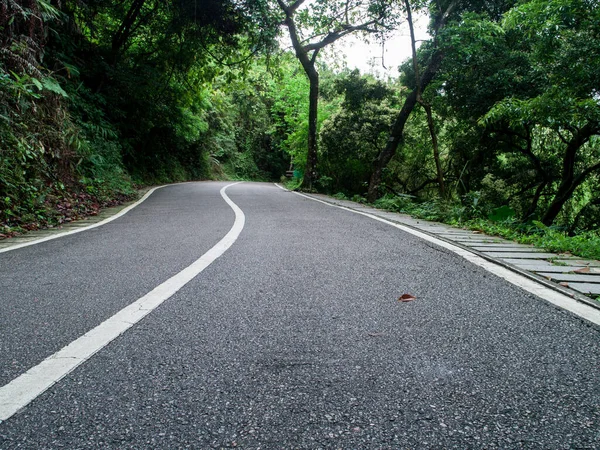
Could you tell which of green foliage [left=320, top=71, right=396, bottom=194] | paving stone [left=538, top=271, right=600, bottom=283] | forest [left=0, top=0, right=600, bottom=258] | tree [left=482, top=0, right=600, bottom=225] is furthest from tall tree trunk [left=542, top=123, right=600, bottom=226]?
paving stone [left=538, top=271, right=600, bottom=283]

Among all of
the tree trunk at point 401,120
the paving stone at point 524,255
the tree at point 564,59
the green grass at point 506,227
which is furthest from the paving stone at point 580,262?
the tree trunk at point 401,120

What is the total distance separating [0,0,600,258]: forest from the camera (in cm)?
722

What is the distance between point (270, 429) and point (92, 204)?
29.9 ft

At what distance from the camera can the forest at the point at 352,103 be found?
722 centimetres

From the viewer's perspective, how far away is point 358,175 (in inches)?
774

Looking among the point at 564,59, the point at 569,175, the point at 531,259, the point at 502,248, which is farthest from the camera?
the point at 569,175

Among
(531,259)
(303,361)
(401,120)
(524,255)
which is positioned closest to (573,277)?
(531,259)

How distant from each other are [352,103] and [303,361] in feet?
54.0

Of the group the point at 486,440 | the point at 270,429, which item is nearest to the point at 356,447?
the point at 270,429

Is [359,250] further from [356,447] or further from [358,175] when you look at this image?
[358,175]

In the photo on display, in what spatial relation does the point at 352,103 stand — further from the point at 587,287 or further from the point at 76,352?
the point at 76,352

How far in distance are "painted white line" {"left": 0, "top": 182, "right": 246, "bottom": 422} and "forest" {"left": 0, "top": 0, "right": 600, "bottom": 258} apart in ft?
14.3

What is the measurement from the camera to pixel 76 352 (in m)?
1.86

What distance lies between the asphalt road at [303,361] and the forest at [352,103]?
3.14 metres
